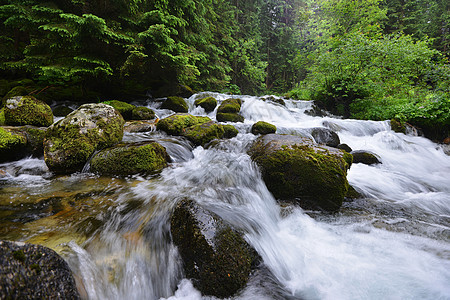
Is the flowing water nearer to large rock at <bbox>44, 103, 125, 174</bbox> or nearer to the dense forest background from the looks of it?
large rock at <bbox>44, 103, 125, 174</bbox>

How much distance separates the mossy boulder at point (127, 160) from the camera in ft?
11.6

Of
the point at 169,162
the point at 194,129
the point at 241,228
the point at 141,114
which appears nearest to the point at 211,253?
the point at 241,228

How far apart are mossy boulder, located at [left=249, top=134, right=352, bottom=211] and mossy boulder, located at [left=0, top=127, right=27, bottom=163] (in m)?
5.11

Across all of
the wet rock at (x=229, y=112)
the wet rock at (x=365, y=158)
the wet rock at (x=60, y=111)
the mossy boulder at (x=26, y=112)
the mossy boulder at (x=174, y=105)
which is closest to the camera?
the mossy boulder at (x=26, y=112)

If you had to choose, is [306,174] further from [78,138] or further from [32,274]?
[78,138]

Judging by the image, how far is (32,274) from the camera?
1.13 meters

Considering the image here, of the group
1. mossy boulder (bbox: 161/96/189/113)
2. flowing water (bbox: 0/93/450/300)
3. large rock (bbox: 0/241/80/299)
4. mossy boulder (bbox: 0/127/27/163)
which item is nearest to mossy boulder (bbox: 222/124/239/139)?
flowing water (bbox: 0/93/450/300)

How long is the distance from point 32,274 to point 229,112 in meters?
9.17

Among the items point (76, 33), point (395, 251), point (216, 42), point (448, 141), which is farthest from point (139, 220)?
point (216, 42)

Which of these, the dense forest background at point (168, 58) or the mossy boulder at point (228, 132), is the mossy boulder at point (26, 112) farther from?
the mossy boulder at point (228, 132)

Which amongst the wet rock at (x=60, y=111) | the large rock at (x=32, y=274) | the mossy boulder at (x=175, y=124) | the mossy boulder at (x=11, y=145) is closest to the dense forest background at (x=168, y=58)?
the wet rock at (x=60, y=111)

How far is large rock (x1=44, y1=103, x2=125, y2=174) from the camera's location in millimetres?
3572

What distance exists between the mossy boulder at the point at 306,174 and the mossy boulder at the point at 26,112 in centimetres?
611

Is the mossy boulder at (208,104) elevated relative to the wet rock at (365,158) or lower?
elevated
